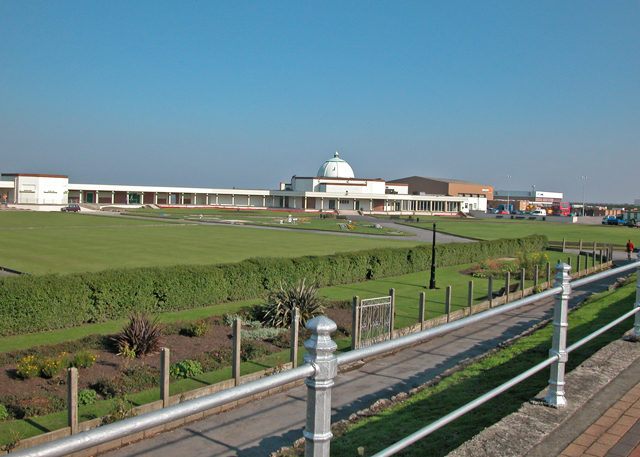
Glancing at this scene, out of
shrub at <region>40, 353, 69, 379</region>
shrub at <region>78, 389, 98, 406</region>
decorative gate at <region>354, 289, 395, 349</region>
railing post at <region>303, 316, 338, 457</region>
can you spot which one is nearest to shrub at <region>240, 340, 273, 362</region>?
decorative gate at <region>354, 289, 395, 349</region>

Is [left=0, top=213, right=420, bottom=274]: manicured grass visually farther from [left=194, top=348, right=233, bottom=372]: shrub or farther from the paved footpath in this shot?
the paved footpath

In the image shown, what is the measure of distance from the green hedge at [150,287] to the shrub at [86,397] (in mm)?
4683

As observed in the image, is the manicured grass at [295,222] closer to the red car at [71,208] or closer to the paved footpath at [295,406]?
Result: the red car at [71,208]

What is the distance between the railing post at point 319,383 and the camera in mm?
2047

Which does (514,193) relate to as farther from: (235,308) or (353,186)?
(235,308)

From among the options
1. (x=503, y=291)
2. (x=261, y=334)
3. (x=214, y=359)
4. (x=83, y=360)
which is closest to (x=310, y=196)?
(x=503, y=291)

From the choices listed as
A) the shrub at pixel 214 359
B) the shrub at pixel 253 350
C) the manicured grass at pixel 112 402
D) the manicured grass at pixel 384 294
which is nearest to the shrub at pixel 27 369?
the manicured grass at pixel 112 402

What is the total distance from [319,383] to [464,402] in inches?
230

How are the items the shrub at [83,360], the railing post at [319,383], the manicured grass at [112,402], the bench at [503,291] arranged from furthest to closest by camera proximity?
the bench at [503,291] < the shrub at [83,360] < the manicured grass at [112,402] < the railing post at [319,383]

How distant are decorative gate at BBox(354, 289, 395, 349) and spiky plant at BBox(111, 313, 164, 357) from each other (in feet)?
15.3

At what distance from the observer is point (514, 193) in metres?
178

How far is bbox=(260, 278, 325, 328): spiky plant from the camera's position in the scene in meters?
14.1

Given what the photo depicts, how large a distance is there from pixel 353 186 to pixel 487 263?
231 feet

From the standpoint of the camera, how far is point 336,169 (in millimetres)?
107625
